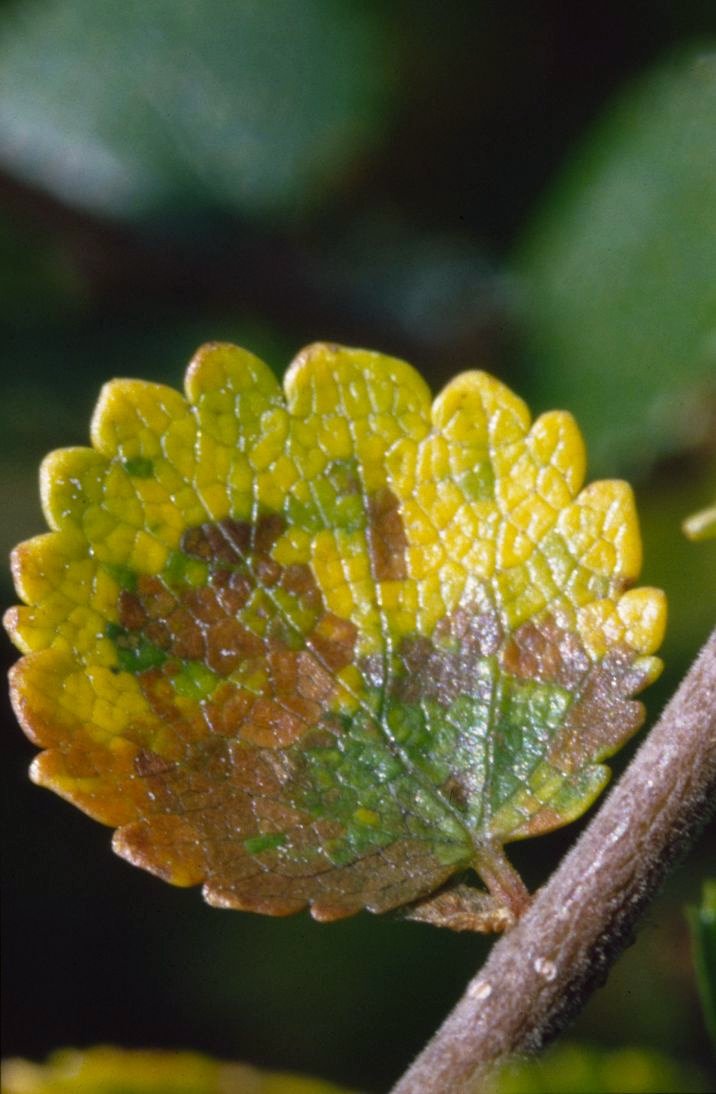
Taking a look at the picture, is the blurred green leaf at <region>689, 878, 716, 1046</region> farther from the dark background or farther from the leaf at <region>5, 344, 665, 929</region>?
the dark background

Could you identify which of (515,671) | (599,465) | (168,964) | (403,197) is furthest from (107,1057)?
(403,197)

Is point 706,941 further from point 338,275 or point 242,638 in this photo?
point 338,275

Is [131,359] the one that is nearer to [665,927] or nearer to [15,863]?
[15,863]

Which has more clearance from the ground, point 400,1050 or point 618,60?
point 618,60

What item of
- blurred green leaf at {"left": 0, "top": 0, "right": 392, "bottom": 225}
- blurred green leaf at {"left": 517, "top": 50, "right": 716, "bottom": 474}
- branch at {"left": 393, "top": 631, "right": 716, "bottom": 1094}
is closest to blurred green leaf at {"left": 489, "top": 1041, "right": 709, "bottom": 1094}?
branch at {"left": 393, "top": 631, "right": 716, "bottom": 1094}

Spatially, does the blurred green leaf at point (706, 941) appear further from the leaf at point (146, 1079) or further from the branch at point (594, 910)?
the leaf at point (146, 1079)

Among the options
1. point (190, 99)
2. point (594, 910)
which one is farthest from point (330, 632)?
point (190, 99)
